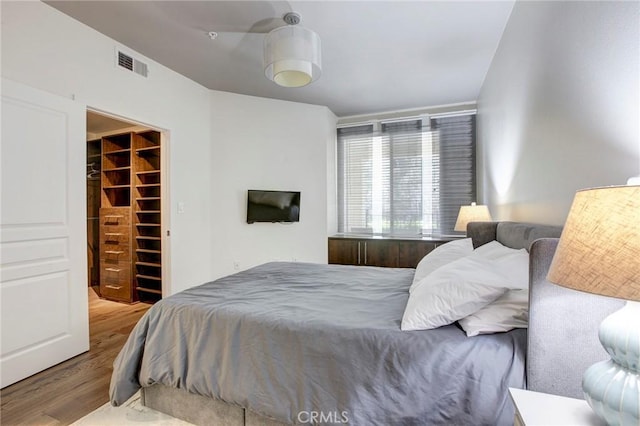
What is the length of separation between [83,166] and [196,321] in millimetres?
1893

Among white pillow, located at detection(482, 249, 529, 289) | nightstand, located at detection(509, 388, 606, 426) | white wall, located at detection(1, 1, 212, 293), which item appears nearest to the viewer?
nightstand, located at detection(509, 388, 606, 426)

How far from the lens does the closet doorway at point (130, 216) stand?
4.00m

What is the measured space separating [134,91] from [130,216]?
1.73 meters

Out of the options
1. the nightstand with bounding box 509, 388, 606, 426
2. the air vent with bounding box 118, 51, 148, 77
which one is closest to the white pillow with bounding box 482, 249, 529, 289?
the nightstand with bounding box 509, 388, 606, 426

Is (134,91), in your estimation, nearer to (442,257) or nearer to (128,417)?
(128,417)

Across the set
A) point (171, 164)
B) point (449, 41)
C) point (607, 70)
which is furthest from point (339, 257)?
point (607, 70)

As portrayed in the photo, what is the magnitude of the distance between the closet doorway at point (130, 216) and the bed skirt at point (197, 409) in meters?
2.34

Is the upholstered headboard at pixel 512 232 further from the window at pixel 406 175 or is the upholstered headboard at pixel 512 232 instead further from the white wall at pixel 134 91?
the white wall at pixel 134 91

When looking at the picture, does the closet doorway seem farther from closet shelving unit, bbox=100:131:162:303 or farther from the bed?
the bed

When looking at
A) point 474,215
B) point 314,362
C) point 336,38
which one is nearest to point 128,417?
point 314,362

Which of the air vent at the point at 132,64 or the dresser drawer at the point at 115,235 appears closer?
the air vent at the point at 132,64

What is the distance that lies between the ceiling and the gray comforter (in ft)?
7.09

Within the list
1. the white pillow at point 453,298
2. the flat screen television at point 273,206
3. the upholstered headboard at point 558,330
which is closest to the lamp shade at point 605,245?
the upholstered headboard at point 558,330

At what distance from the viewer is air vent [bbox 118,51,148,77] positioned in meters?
2.89
